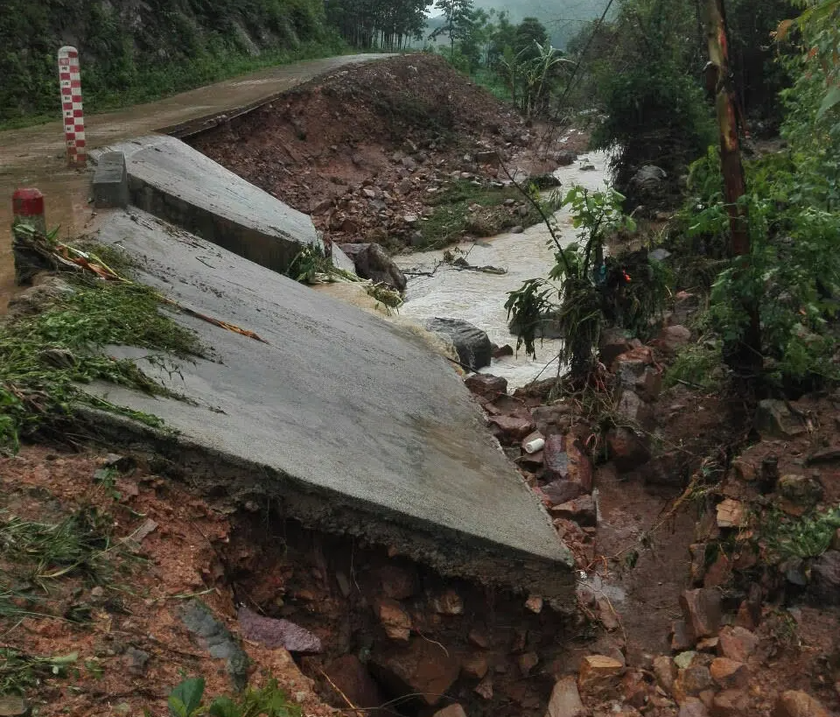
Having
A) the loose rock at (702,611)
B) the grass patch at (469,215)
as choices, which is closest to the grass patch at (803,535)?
the loose rock at (702,611)

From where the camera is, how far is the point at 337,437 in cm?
351

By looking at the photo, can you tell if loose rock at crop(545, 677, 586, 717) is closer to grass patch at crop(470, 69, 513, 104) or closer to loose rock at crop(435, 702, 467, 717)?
loose rock at crop(435, 702, 467, 717)

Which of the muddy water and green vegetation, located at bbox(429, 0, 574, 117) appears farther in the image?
green vegetation, located at bbox(429, 0, 574, 117)

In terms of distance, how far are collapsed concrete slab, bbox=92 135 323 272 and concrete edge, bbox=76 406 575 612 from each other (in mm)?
4432

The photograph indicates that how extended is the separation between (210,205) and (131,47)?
34.7 feet

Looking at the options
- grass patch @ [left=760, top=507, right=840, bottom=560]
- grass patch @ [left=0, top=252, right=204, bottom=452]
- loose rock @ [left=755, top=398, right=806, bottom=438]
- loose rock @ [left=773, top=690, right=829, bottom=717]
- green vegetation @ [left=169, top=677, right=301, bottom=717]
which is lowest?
loose rock @ [left=773, top=690, right=829, bottom=717]

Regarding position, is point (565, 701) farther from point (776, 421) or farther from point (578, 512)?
point (776, 421)

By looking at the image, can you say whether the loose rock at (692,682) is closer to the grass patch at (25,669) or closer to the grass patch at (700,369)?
the grass patch at (25,669)

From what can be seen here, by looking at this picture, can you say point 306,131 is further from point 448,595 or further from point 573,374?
point 448,595

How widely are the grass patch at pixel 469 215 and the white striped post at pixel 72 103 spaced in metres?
6.01

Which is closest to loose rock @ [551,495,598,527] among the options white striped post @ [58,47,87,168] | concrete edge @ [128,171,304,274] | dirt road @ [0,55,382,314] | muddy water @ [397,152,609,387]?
muddy water @ [397,152,609,387]

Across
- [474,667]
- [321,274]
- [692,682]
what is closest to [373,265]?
[321,274]

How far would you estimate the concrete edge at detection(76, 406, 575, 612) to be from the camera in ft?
8.87

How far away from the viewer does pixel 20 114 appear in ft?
41.1
